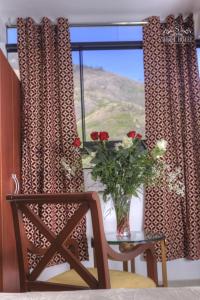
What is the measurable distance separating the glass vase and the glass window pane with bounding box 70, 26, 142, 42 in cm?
163

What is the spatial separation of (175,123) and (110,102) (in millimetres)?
658

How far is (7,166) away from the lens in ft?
8.27

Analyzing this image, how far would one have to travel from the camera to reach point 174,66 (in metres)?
3.14

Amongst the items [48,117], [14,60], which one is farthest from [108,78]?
[14,60]

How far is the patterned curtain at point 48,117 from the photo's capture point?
9.76ft

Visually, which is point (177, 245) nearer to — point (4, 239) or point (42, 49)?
point (4, 239)

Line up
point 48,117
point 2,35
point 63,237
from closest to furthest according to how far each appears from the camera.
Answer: point 63,237, point 48,117, point 2,35

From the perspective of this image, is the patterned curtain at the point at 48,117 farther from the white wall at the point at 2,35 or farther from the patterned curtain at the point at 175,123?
the patterned curtain at the point at 175,123

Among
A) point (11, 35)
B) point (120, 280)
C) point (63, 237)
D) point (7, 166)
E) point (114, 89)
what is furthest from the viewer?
point (114, 89)

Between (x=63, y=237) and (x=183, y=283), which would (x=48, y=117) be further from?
(x=183, y=283)

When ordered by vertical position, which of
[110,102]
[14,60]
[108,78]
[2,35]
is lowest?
[110,102]

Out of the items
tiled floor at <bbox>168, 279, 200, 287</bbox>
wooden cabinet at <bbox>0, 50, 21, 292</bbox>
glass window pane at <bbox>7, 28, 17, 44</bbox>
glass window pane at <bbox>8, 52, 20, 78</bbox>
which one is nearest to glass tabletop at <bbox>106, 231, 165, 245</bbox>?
wooden cabinet at <bbox>0, 50, 21, 292</bbox>

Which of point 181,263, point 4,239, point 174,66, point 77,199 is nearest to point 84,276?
point 77,199

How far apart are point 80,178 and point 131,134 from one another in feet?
2.57
